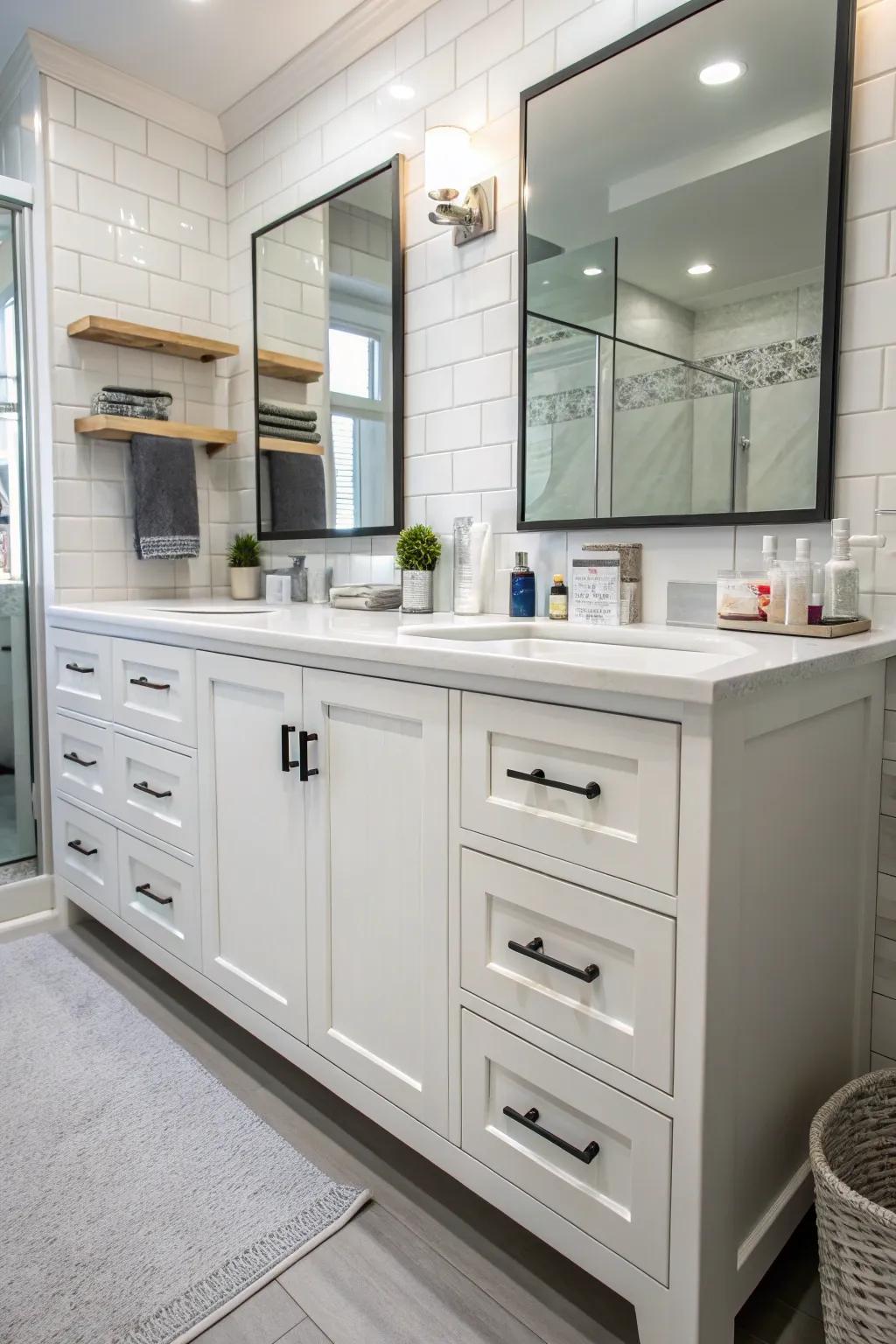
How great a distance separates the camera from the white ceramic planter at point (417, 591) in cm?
203

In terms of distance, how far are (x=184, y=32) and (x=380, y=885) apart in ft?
7.74

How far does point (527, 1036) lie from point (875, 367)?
1.16m

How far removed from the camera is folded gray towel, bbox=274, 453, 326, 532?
245cm

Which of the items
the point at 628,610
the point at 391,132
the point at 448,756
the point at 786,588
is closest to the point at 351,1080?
the point at 448,756

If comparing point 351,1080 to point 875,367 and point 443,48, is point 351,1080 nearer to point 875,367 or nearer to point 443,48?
point 875,367

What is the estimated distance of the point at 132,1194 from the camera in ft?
4.63

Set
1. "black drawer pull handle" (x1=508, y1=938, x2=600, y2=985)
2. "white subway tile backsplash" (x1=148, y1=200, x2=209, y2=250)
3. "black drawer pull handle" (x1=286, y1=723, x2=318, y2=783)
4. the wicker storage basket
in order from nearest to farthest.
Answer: the wicker storage basket < "black drawer pull handle" (x1=508, y1=938, x2=600, y2=985) < "black drawer pull handle" (x1=286, y1=723, x2=318, y2=783) < "white subway tile backsplash" (x1=148, y1=200, x2=209, y2=250)

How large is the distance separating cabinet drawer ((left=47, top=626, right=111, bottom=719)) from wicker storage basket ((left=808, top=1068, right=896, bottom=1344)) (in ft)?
5.94

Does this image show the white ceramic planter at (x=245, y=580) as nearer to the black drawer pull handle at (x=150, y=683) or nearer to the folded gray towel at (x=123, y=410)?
the folded gray towel at (x=123, y=410)

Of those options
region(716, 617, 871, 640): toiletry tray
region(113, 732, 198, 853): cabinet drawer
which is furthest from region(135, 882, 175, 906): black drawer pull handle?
region(716, 617, 871, 640): toiletry tray

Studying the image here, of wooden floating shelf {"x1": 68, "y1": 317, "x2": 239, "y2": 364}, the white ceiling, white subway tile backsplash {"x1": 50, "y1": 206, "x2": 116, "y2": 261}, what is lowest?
wooden floating shelf {"x1": 68, "y1": 317, "x2": 239, "y2": 364}

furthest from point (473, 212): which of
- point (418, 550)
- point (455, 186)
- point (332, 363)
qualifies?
point (418, 550)

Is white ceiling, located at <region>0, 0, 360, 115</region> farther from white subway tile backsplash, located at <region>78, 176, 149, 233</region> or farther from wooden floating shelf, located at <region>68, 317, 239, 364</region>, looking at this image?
wooden floating shelf, located at <region>68, 317, 239, 364</region>

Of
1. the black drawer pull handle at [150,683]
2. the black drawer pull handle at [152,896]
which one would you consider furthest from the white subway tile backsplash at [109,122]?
the black drawer pull handle at [152,896]
